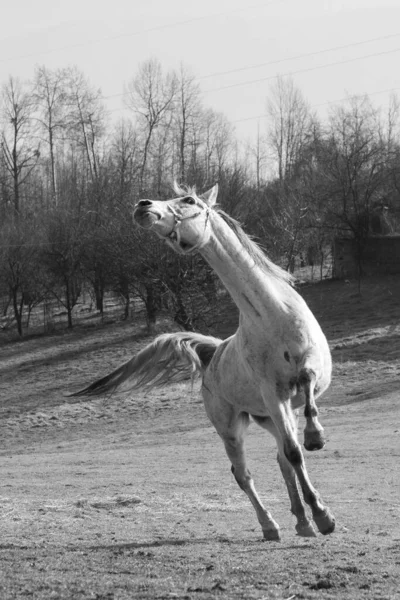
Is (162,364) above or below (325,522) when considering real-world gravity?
above

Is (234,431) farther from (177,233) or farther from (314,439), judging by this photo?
(177,233)

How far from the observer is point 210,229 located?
855 cm

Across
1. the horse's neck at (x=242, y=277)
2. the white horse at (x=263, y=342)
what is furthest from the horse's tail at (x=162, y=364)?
the horse's neck at (x=242, y=277)

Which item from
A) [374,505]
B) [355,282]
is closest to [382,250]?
[355,282]

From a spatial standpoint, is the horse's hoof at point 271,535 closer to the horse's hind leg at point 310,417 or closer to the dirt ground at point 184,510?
the dirt ground at point 184,510

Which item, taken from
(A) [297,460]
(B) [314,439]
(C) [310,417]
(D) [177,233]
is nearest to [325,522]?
(A) [297,460]

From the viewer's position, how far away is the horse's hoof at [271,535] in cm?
897

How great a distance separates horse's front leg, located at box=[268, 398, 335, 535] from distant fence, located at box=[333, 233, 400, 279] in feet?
165

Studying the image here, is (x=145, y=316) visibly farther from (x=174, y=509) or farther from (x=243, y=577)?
(x=243, y=577)

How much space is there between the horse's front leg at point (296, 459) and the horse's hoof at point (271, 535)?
0.80m

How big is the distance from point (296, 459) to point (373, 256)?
51.0 m

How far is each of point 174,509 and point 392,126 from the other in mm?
76761

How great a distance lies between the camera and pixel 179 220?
8281 mm

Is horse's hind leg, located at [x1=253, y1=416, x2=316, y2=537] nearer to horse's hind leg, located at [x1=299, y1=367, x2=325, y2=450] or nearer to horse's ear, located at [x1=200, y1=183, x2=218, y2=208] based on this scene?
horse's hind leg, located at [x1=299, y1=367, x2=325, y2=450]
